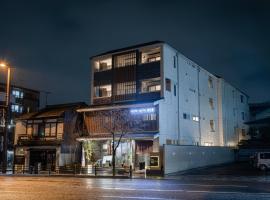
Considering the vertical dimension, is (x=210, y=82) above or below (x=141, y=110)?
above

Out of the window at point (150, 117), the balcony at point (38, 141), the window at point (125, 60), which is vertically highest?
the window at point (125, 60)

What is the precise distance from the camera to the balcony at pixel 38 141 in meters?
42.0

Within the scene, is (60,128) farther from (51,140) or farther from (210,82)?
(210,82)

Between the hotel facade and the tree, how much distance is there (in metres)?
0.11

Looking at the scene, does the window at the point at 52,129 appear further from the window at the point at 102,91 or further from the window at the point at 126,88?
the window at the point at 126,88

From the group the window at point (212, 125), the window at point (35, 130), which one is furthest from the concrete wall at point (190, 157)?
the window at point (35, 130)

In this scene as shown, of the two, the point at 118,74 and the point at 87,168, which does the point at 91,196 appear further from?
the point at 118,74

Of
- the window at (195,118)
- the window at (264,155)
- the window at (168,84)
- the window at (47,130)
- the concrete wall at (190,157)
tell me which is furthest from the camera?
the window at (195,118)

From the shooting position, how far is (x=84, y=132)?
138 feet

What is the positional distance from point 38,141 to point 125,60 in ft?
47.4

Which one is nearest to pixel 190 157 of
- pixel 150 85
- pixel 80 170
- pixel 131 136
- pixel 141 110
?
pixel 131 136

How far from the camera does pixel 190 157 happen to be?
38031 mm

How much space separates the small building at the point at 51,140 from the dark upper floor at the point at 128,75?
4.13 m

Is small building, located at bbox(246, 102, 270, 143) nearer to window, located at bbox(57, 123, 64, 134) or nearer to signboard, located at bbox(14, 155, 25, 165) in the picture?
window, located at bbox(57, 123, 64, 134)
